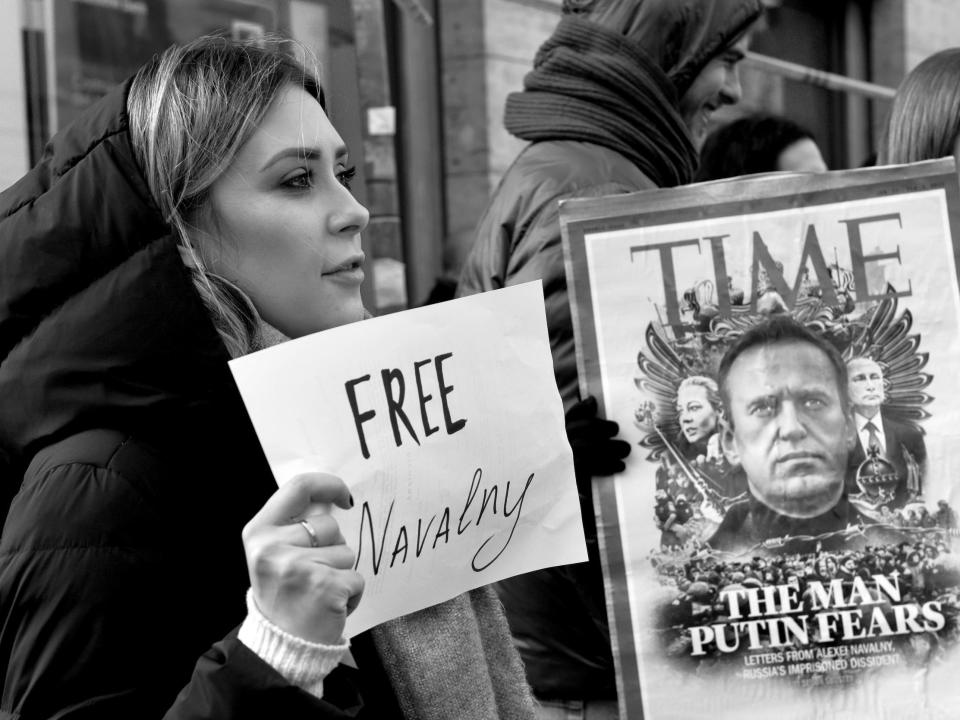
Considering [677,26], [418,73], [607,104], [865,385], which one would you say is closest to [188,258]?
[865,385]

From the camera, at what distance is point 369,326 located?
1.55m

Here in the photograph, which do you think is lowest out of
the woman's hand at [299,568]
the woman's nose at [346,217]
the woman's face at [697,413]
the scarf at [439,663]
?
the scarf at [439,663]

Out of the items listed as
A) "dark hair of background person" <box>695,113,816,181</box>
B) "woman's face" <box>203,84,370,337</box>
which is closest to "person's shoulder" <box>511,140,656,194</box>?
"woman's face" <box>203,84,370,337</box>

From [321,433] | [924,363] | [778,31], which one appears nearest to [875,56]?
[778,31]

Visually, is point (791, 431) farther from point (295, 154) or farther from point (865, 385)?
point (295, 154)

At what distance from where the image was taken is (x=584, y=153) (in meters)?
2.48

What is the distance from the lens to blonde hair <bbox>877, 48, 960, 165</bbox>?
8.96 ft

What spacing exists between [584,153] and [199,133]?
101 cm

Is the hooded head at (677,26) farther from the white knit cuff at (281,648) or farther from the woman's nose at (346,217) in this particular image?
the white knit cuff at (281,648)

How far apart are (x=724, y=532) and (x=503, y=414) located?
15.6 inches

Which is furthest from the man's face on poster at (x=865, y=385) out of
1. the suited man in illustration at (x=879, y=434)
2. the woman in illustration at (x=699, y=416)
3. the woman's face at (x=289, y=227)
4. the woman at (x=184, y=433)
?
the woman's face at (x=289, y=227)

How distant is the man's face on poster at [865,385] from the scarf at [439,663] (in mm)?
616

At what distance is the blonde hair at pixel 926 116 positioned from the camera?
2732 millimetres

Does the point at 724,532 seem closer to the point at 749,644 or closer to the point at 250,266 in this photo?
the point at 749,644
